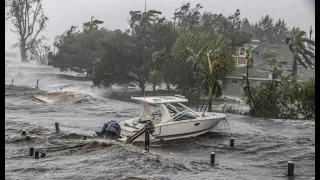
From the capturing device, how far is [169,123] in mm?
19016

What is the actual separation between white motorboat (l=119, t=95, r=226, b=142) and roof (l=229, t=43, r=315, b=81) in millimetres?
20776

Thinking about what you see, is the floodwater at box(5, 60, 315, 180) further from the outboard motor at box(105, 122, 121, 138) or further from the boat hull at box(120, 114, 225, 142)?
the outboard motor at box(105, 122, 121, 138)

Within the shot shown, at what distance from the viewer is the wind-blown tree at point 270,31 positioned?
10618 centimetres

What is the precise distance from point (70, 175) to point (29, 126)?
11232 millimetres

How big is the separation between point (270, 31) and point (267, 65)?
202ft

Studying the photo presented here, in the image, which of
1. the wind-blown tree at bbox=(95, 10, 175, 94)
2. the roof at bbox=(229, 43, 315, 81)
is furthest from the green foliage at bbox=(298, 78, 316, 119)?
the wind-blown tree at bbox=(95, 10, 175, 94)

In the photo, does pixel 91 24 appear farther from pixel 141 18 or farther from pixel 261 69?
pixel 261 69

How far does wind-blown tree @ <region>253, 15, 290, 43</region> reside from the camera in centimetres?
10618

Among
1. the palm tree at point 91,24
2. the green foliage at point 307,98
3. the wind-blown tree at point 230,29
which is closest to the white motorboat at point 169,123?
the green foliage at point 307,98

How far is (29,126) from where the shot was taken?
22.8 metres

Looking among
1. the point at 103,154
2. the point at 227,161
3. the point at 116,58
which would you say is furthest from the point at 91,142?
the point at 116,58

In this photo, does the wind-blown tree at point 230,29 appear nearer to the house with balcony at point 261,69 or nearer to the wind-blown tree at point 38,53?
the house with balcony at point 261,69

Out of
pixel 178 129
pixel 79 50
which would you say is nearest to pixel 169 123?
pixel 178 129
